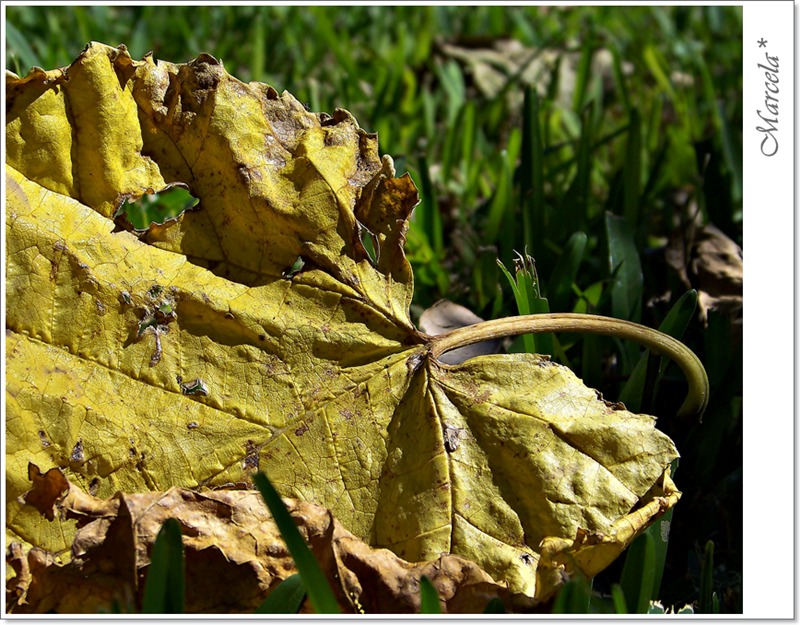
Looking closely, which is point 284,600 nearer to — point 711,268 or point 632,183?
point 711,268

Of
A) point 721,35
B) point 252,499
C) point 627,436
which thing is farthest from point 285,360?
point 721,35

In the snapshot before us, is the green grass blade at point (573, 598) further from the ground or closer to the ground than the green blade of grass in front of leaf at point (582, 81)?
closer to the ground

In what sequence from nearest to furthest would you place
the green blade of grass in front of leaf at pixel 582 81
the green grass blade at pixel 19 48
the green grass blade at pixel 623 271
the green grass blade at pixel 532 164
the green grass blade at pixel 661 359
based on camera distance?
the green grass blade at pixel 661 359
the green grass blade at pixel 623 271
the green grass blade at pixel 532 164
the green grass blade at pixel 19 48
the green blade of grass in front of leaf at pixel 582 81

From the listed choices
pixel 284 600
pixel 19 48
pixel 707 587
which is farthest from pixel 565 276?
pixel 19 48

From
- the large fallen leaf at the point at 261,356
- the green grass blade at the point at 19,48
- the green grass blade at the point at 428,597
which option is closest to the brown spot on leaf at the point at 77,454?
the large fallen leaf at the point at 261,356

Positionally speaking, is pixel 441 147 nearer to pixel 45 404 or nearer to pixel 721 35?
pixel 721 35
